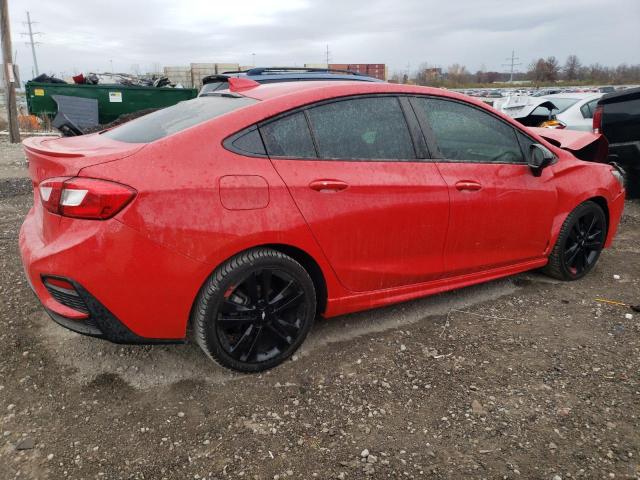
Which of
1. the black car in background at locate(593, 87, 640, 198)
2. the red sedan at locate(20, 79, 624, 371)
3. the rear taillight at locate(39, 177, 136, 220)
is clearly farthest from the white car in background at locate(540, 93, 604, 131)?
the rear taillight at locate(39, 177, 136, 220)

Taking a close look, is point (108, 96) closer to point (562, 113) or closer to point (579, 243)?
point (562, 113)

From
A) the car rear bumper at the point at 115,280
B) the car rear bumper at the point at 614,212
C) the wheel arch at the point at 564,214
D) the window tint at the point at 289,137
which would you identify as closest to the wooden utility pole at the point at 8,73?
the car rear bumper at the point at 115,280

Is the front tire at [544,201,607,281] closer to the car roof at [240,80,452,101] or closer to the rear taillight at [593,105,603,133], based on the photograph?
the car roof at [240,80,452,101]

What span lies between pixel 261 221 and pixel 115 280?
0.73m

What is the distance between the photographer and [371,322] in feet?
11.4

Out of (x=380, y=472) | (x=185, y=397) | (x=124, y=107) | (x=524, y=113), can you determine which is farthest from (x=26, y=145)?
(x=124, y=107)

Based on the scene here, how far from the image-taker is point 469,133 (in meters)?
3.45

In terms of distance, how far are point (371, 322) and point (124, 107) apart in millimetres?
11849

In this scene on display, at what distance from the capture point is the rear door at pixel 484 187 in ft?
10.8

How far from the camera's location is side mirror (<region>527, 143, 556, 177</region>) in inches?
142

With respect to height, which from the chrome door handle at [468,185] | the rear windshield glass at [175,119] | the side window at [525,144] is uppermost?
the rear windshield glass at [175,119]

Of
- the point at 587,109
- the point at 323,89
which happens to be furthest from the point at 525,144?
the point at 587,109

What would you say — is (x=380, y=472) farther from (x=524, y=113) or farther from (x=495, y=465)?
(x=524, y=113)

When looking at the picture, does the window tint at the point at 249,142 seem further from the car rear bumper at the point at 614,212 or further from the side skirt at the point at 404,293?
the car rear bumper at the point at 614,212
